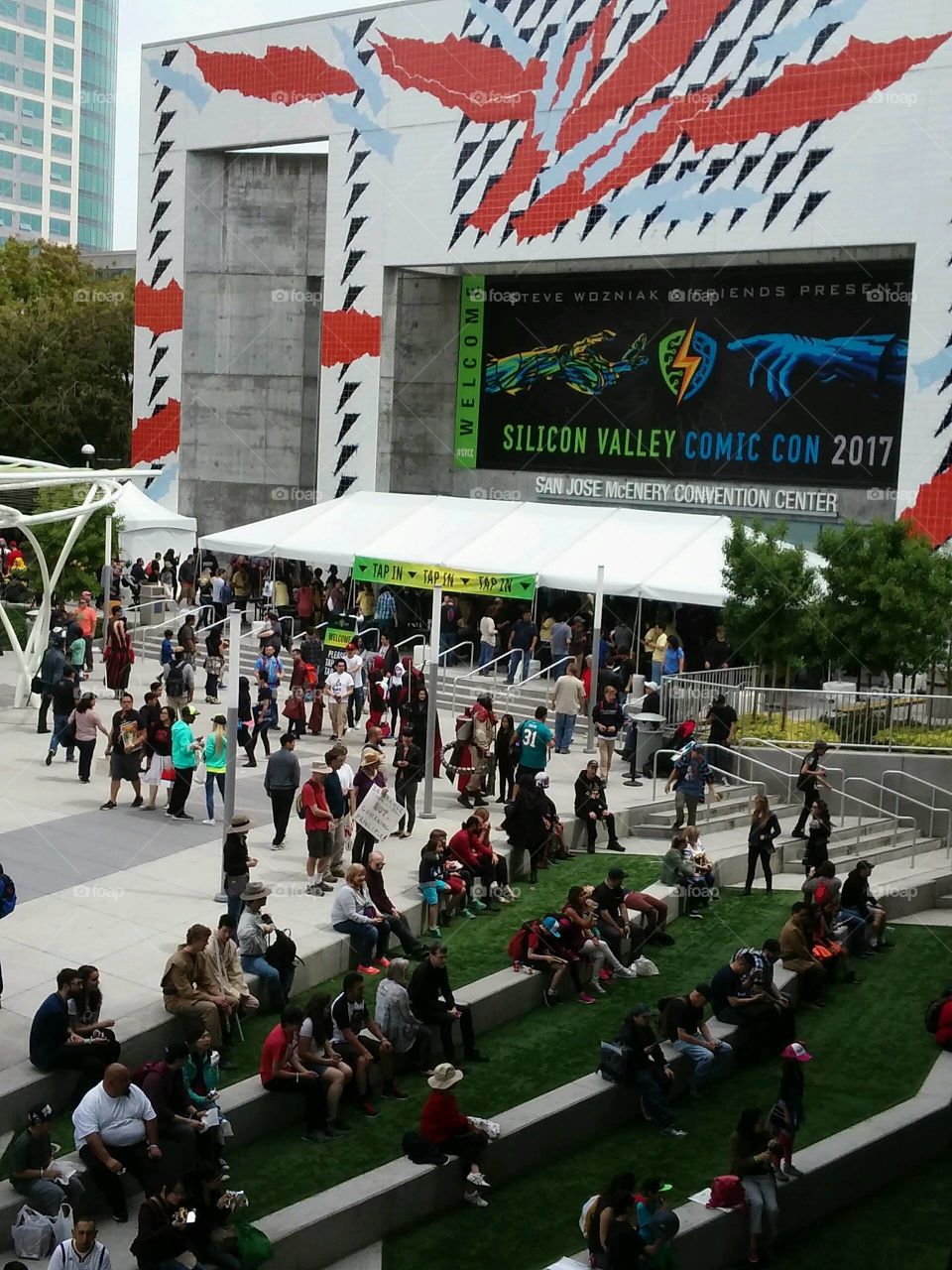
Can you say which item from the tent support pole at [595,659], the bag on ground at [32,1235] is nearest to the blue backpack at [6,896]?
the bag on ground at [32,1235]

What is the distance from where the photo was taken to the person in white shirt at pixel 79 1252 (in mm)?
9477

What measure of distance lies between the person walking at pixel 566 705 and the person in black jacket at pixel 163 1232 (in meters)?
13.5

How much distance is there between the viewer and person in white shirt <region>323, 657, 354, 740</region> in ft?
78.2

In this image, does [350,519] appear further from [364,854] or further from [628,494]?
[364,854]

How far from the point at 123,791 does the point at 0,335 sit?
40.1 m

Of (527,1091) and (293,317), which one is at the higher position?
(293,317)

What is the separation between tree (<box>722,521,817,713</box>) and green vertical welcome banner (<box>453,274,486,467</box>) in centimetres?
1584

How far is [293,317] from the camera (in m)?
43.9

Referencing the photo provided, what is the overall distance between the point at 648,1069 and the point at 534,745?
22.8 feet

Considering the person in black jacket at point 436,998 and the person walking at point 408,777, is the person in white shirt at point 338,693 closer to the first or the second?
the person walking at point 408,777

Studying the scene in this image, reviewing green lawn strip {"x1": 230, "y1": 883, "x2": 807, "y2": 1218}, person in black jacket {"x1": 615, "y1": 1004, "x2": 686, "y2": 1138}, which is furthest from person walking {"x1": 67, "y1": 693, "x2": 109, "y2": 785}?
person in black jacket {"x1": 615, "y1": 1004, "x2": 686, "y2": 1138}

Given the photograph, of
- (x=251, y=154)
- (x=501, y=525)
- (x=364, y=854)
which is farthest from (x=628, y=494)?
(x=364, y=854)

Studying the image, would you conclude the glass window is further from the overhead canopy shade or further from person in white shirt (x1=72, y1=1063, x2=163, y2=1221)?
person in white shirt (x1=72, y1=1063, x2=163, y2=1221)

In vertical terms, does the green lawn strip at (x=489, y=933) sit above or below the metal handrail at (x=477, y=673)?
below
